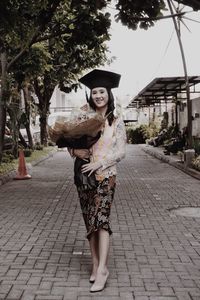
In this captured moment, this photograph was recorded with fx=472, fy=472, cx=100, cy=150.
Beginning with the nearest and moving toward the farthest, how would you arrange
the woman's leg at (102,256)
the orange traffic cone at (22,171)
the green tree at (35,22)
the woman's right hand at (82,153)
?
the woman's leg at (102,256) < the woman's right hand at (82,153) < the green tree at (35,22) < the orange traffic cone at (22,171)

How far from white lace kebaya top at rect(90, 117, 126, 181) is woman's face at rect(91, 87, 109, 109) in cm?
19

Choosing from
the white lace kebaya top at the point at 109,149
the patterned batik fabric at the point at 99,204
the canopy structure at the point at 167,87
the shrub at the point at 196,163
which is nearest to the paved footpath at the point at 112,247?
the patterned batik fabric at the point at 99,204

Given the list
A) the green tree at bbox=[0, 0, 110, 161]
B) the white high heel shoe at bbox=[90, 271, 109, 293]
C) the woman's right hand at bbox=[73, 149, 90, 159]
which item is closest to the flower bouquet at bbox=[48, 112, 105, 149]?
the woman's right hand at bbox=[73, 149, 90, 159]

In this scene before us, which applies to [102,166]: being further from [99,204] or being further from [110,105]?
[110,105]

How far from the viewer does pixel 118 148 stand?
4535mm

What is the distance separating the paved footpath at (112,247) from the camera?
433cm

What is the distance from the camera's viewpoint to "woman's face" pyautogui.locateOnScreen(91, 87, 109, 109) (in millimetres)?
4535

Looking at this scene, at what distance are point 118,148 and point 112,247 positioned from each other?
5.76ft

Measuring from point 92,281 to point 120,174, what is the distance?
957cm

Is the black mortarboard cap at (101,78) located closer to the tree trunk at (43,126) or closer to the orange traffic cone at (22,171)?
the orange traffic cone at (22,171)

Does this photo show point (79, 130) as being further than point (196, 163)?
No

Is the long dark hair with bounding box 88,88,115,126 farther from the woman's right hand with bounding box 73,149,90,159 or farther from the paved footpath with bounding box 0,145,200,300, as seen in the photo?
the paved footpath with bounding box 0,145,200,300

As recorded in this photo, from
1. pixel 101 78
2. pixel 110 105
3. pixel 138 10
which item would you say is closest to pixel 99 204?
pixel 110 105

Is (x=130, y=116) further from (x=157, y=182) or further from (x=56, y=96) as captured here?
(x=157, y=182)
